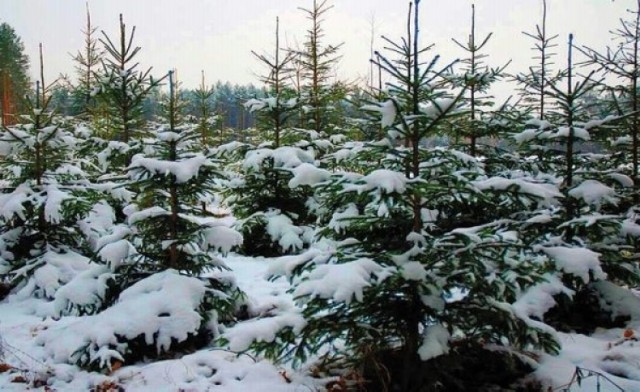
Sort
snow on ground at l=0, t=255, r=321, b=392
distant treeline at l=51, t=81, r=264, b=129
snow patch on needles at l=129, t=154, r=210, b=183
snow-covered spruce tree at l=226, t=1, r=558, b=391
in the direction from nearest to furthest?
snow-covered spruce tree at l=226, t=1, r=558, b=391 < snow on ground at l=0, t=255, r=321, b=392 < snow patch on needles at l=129, t=154, r=210, b=183 < distant treeline at l=51, t=81, r=264, b=129

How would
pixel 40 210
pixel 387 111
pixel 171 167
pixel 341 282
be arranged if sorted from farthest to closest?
pixel 40 210
pixel 171 167
pixel 387 111
pixel 341 282

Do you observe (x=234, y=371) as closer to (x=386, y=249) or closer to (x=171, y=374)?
(x=171, y=374)

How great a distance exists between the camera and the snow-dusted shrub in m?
4.30

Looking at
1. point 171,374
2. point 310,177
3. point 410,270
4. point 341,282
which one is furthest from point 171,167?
point 410,270

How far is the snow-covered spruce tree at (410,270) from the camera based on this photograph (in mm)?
3305

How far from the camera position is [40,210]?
6.50 meters

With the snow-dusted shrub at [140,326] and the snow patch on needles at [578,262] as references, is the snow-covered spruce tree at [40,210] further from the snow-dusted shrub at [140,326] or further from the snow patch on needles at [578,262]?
the snow patch on needles at [578,262]

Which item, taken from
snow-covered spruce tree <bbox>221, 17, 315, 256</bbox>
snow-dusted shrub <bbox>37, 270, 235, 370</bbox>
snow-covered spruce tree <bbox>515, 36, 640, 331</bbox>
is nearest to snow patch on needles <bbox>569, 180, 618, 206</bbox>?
snow-covered spruce tree <bbox>515, 36, 640, 331</bbox>

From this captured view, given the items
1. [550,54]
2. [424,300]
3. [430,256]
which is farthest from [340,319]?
[550,54]

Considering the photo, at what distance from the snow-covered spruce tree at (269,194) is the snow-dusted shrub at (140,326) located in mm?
4231

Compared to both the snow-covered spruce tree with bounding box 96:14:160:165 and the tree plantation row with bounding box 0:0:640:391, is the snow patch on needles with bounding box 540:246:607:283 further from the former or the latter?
the snow-covered spruce tree with bounding box 96:14:160:165

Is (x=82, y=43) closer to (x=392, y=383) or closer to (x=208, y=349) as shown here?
(x=208, y=349)

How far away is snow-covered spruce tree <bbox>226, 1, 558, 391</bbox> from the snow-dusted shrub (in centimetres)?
135

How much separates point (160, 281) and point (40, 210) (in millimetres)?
2983
